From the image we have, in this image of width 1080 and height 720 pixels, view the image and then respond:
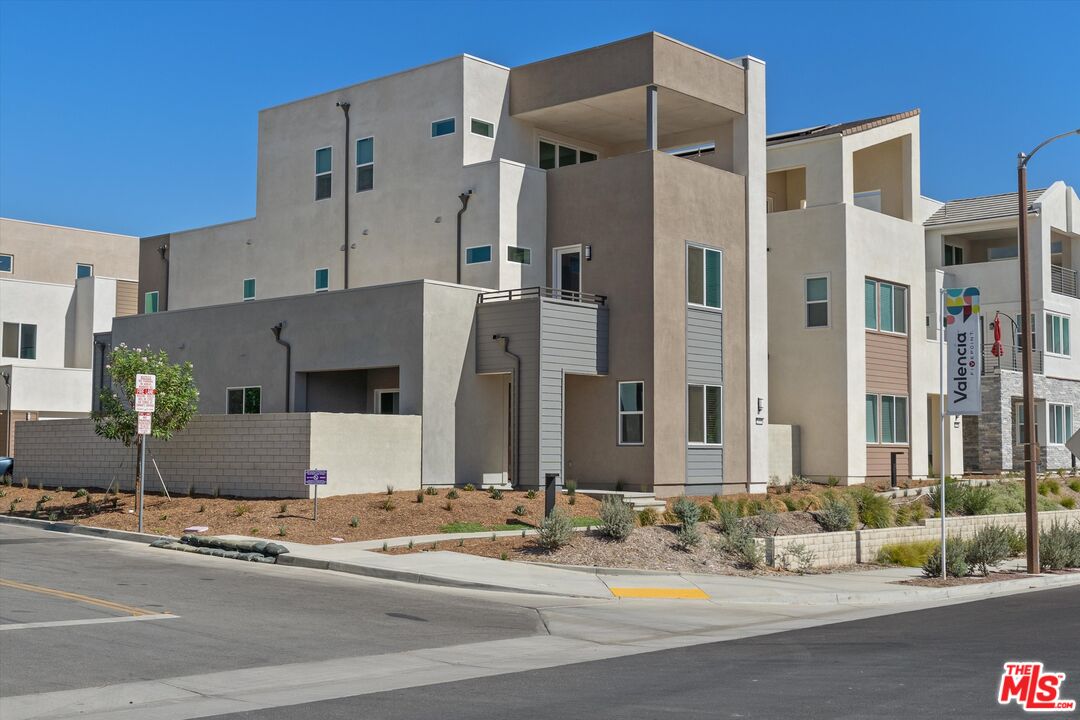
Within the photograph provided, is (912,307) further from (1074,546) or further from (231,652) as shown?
(231,652)

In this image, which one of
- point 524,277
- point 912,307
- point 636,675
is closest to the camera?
point 636,675

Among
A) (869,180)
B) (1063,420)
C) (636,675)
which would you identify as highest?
(869,180)

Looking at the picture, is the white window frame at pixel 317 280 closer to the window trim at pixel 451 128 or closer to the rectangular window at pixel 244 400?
the rectangular window at pixel 244 400

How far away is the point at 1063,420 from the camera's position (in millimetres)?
48562

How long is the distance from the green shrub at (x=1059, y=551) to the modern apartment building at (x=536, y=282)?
944 centimetres

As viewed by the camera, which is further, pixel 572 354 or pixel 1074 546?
pixel 572 354

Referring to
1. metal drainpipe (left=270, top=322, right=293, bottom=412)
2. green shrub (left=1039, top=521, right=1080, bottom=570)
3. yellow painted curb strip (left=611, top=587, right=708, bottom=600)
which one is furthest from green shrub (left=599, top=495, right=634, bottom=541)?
metal drainpipe (left=270, top=322, right=293, bottom=412)

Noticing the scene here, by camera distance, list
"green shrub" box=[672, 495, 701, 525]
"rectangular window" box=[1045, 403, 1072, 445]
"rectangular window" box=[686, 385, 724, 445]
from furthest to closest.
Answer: "rectangular window" box=[1045, 403, 1072, 445]
"rectangular window" box=[686, 385, 724, 445]
"green shrub" box=[672, 495, 701, 525]

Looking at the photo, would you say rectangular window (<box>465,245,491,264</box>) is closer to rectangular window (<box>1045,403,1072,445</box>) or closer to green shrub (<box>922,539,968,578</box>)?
green shrub (<box>922,539,968,578</box>)

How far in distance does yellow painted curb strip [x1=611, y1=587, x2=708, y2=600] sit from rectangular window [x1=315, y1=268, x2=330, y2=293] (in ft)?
66.7

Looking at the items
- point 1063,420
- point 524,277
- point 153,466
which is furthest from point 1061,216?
point 153,466

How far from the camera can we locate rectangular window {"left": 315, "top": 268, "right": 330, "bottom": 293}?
36.2m

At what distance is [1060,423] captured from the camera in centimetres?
4831

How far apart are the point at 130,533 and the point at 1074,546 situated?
19264mm
